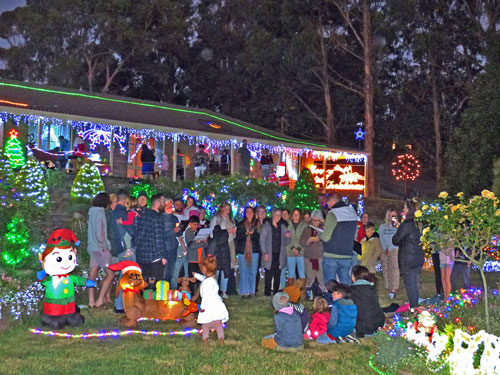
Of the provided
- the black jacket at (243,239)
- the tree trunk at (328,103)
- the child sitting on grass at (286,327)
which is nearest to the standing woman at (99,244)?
the black jacket at (243,239)

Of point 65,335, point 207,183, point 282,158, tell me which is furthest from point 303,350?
point 282,158

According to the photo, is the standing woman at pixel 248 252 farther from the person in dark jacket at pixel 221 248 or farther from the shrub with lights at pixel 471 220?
the shrub with lights at pixel 471 220

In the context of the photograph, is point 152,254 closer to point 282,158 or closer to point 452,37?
point 282,158

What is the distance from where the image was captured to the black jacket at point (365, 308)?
27.3 ft

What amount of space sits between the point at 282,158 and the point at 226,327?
21.6 m

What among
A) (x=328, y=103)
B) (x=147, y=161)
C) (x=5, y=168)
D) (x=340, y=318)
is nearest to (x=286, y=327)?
(x=340, y=318)

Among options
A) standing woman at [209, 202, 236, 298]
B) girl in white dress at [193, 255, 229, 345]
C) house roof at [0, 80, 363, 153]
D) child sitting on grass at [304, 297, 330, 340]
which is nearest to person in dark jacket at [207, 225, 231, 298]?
standing woman at [209, 202, 236, 298]

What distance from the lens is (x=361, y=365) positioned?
7.00 m

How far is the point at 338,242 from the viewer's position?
10.2m

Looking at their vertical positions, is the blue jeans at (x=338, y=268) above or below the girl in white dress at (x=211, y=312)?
above

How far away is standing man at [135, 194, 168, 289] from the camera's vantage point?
953 centimetres

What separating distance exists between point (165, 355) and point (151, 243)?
263 centimetres

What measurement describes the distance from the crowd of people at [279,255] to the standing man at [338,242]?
16mm

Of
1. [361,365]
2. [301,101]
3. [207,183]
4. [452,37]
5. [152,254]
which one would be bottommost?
[361,365]
